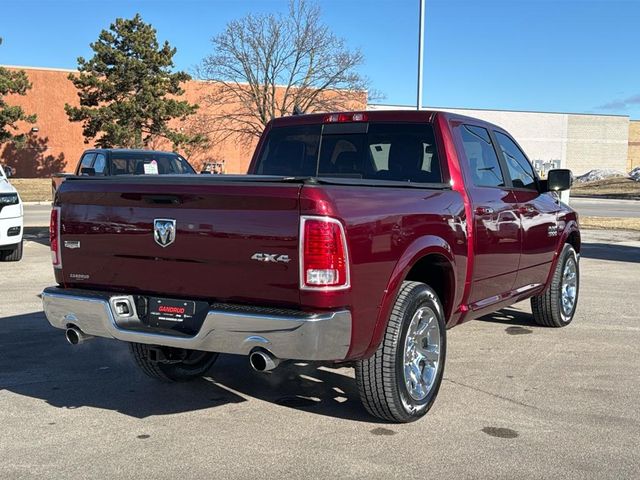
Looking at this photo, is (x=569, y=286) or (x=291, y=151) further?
(x=569, y=286)

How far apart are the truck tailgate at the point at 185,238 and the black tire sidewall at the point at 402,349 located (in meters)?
0.87

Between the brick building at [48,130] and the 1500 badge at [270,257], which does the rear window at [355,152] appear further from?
the brick building at [48,130]

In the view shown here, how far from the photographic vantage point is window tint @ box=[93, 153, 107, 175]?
44.6 feet

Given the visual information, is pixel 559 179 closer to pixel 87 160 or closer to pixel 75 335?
pixel 75 335

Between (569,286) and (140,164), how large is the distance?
9.03 meters

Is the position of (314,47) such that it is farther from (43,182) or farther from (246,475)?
(246,475)

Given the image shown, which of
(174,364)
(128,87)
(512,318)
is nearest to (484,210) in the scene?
(174,364)

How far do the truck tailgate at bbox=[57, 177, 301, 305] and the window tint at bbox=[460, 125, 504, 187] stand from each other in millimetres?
2247

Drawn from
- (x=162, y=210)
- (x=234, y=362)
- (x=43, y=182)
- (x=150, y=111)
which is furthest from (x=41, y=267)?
(x=43, y=182)

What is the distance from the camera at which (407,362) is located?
437cm

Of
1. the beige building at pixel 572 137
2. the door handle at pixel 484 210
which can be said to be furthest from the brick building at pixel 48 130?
the door handle at pixel 484 210

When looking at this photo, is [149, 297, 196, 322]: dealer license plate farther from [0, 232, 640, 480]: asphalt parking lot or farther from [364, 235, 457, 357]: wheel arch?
[364, 235, 457, 357]: wheel arch

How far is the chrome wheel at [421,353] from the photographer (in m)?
4.38

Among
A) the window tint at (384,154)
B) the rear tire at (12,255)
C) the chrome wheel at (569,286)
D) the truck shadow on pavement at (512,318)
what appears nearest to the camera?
the window tint at (384,154)
